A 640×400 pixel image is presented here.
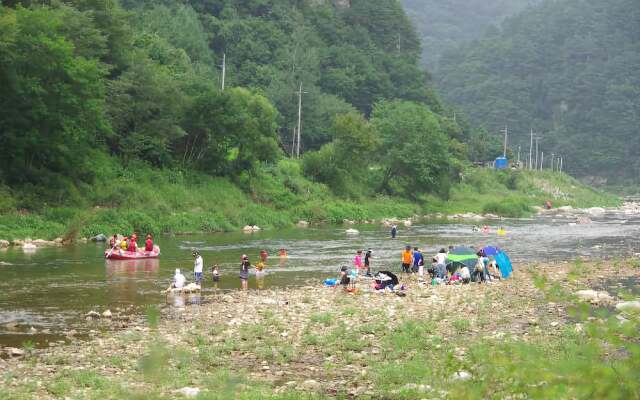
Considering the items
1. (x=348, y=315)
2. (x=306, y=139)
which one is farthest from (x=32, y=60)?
(x=306, y=139)

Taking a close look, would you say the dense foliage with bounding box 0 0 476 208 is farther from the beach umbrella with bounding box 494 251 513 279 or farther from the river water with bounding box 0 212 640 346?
the beach umbrella with bounding box 494 251 513 279

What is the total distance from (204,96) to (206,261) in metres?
25.1

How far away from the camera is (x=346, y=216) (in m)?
65.9

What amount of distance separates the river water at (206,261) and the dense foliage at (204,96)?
25.2 feet

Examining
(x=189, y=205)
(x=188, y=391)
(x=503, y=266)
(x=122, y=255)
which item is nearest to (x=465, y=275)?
(x=503, y=266)

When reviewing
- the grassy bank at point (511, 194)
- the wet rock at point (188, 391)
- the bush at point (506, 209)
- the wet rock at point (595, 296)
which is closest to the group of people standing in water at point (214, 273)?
the wet rock at point (595, 296)

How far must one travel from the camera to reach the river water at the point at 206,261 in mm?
21731

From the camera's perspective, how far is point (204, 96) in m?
57.4

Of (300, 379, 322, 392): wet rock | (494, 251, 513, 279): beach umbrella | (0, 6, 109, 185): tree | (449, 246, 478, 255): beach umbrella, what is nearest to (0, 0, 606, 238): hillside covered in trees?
(0, 6, 109, 185): tree

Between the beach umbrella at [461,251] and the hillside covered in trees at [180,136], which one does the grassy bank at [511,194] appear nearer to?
the hillside covered in trees at [180,136]

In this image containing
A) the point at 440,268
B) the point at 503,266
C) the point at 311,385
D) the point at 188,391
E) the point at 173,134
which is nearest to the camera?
the point at 188,391

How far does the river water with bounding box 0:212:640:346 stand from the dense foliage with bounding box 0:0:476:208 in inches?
303

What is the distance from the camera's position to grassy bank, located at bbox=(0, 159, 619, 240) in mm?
41781

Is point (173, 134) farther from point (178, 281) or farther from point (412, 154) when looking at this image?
point (412, 154)
